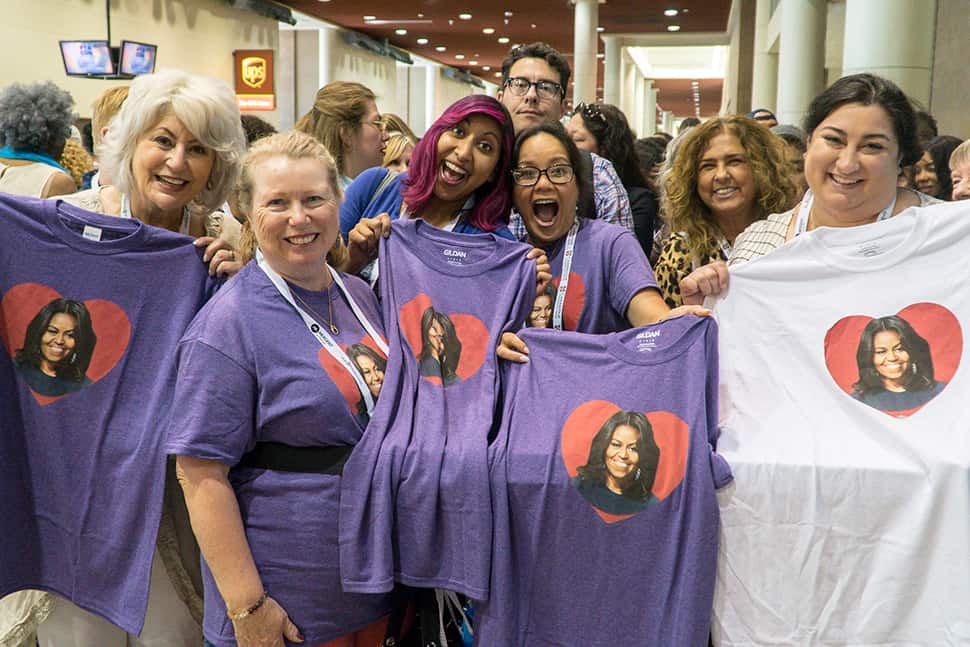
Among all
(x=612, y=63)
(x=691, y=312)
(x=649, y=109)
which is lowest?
(x=691, y=312)

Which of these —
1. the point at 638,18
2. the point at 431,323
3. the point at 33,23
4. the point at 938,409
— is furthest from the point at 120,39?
the point at 938,409

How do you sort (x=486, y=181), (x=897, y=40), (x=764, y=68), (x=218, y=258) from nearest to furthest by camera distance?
(x=218, y=258)
(x=486, y=181)
(x=897, y=40)
(x=764, y=68)

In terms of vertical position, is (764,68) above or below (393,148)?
above

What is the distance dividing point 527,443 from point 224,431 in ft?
2.35

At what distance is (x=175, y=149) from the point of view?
93.7 inches

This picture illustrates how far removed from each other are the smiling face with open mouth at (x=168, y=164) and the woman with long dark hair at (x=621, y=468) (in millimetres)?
1317

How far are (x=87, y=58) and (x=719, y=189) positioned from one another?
11944 mm

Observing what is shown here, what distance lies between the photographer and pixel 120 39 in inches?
544

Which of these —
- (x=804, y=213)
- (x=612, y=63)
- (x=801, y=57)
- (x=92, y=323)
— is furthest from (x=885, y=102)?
(x=612, y=63)

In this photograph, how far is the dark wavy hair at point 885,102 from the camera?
7.70 feet

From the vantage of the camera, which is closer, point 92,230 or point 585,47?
point 92,230

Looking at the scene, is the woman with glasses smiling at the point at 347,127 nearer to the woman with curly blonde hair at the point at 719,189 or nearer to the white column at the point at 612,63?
the woman with curly blonde hair at the point at 719,189

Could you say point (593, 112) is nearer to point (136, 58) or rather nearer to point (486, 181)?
point (486, 181)

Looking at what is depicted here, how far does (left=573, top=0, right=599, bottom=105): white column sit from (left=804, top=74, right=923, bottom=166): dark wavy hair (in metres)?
15.7
